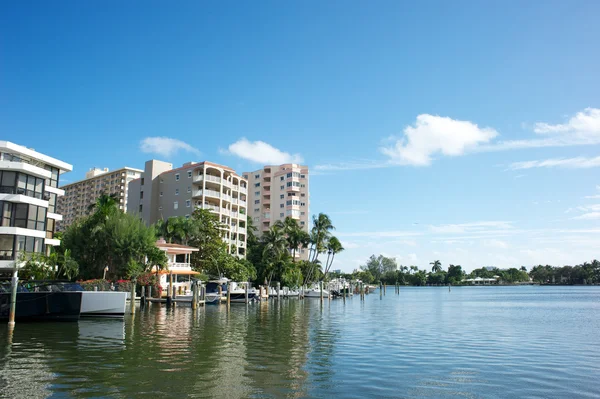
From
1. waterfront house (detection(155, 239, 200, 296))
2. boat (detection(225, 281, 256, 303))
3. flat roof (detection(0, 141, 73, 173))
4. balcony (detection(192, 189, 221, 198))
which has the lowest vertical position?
boat (detection(225, 281, 256, 303))

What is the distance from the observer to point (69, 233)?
53375 millimetres

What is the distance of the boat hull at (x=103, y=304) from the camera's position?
109ft

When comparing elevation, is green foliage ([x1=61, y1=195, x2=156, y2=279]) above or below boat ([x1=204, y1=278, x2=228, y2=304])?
above

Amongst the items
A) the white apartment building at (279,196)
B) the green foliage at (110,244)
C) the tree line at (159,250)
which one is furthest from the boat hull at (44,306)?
the white apartment building at (279,196)

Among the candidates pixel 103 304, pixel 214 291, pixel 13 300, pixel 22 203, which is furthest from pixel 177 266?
pixel 13 300

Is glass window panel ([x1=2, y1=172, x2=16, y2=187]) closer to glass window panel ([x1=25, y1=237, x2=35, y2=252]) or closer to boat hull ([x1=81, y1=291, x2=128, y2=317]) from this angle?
glass window panel ([x1=25, y1=237, x2=35, y2=252])

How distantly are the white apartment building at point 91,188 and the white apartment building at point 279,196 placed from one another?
54391 millimetres

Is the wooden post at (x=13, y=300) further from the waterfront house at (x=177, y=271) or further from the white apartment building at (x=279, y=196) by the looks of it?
the white apartment building at (x=279, y=196)

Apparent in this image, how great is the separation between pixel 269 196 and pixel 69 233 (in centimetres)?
7302

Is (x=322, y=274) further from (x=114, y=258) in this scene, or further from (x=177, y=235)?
(x=114, y=258)

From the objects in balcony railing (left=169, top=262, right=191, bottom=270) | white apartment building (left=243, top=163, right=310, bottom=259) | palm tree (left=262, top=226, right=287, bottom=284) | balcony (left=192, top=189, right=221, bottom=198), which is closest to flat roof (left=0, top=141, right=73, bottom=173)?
balcony railing (left=169, top=262, right=191, bottom=270)

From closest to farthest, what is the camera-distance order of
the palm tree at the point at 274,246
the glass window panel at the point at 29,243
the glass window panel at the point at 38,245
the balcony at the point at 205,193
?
the glass window panel at the point at 29,243, the glass window panel at the point at 38,245, the balcony at the point at 205,193, the palm tree at the point at 274,246

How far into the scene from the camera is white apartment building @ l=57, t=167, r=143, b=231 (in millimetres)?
160375

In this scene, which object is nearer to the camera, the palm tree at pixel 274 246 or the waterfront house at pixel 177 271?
the waterfront house at pixel 177 271
